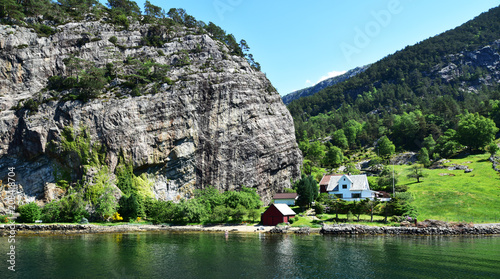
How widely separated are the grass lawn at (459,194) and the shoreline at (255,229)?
4.52 metres

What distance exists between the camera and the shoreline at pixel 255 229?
176ft

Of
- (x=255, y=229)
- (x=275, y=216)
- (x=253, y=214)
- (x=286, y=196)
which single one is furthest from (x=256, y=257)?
(x=286, y=196)

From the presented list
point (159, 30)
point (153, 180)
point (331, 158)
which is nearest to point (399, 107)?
point (331, 158)

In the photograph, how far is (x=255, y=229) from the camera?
59.8 m

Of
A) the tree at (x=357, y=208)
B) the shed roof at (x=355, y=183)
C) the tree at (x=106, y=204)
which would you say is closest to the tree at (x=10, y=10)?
the tree at (x=106, y=204)

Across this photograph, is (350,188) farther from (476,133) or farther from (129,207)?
(476,133)

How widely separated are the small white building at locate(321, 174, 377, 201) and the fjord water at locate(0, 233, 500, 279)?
24.5 metres

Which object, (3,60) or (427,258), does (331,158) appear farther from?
(3,60)

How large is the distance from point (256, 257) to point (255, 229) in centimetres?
2321

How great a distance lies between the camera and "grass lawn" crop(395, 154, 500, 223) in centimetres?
5983

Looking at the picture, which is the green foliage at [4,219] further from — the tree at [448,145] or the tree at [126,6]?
the tree at [448,145]

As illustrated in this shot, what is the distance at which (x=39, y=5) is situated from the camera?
9762 centimetres

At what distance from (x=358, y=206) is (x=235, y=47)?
260ft

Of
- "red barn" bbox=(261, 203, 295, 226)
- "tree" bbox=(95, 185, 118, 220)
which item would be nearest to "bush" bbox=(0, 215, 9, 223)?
"tree" bbox=(95, 185, 118, 220)
